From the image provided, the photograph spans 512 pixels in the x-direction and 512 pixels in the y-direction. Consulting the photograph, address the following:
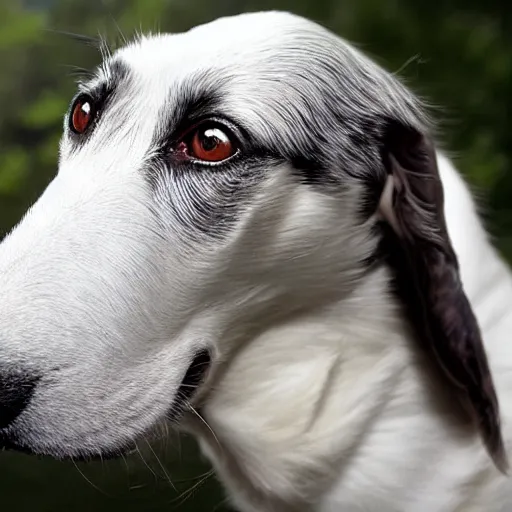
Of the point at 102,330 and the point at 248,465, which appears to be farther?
the point at 248,465

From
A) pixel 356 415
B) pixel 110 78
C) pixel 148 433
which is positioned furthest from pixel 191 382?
pixel 110 78

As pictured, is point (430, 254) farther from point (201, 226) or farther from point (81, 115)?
point (81, 115)

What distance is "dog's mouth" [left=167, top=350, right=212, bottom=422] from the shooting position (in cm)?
66

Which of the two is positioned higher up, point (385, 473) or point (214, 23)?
point (214, 23)

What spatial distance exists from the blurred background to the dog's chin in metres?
0.08

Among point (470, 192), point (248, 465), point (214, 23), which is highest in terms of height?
point (214, 23)

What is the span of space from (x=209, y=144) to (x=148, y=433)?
0.24 meters

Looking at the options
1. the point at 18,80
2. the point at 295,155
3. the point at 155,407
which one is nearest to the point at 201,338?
the point at 155,407

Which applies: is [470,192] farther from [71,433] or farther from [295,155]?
[71,433]

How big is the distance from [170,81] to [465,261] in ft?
1.10

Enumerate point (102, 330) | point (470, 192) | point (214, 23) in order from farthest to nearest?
point (470, 192)
point (214, 23)
point (102, 330)

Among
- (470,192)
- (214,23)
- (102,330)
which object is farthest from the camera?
(470,192)

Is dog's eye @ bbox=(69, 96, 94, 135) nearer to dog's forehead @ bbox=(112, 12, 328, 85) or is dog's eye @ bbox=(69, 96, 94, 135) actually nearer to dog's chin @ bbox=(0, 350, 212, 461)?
dog's forehead @ bbox=(112, 12, 328, 85)

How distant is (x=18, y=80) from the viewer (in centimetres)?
90
